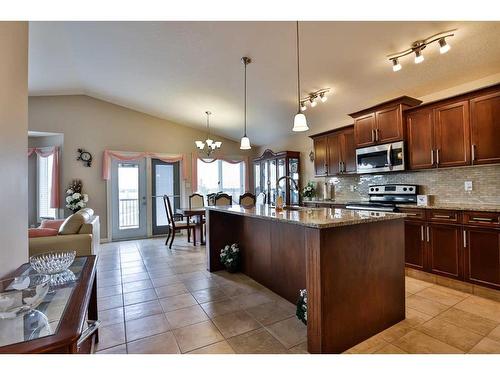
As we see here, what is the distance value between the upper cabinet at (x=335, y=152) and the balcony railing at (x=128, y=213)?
441 centimetres

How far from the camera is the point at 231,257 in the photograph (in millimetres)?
3430

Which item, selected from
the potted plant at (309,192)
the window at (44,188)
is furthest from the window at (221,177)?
the window at (44,188)

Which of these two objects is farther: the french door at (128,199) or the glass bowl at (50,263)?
the french door at (128,199)

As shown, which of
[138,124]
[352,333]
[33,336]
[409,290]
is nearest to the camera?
[33,336]

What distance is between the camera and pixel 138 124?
627 cm

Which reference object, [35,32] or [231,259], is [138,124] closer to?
[35,32]

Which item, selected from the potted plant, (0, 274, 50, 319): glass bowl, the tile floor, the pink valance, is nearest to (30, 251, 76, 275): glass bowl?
(0, 274, 50, 319): glass bowl

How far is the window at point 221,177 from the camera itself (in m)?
7.05

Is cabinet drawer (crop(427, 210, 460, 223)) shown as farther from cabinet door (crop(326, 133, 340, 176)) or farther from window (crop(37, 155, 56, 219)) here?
window (crop(37, 155, 56, 219))

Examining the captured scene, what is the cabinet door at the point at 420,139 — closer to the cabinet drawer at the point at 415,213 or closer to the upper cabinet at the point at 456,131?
the upper cabinet at the point at 456,131

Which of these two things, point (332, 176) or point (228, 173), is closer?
point (332, 176)

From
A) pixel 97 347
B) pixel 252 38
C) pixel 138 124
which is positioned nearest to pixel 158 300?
pixel 97 347

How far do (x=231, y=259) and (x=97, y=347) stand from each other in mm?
1792

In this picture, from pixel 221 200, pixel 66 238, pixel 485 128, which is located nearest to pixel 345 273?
pixel 485 128
